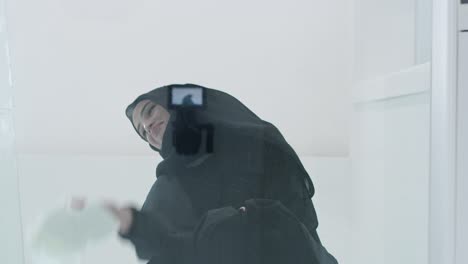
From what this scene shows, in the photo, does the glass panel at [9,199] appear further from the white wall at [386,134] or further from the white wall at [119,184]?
the white wall at [386,134]

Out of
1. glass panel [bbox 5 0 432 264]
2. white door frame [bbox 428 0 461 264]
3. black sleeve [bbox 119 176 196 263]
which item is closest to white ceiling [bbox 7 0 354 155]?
glass panel [bbox 5 0 432 264]

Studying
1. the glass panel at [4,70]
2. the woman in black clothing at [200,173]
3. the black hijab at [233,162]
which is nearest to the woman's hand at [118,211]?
the woman in black clothing at [200,173]

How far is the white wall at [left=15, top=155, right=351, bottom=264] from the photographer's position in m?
1.03

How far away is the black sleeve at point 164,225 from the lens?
102 centimetres

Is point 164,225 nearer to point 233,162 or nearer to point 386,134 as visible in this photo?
point 233,162

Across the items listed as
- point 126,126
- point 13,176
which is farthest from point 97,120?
point 13,176

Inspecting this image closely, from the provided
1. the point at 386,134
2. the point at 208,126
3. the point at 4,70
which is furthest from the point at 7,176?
the point at 386,134

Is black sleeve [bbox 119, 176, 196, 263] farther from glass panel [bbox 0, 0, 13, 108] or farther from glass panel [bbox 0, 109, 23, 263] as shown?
glass panel [bbox 0, 0, 13, 108]

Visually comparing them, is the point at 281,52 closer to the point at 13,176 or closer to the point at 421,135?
the point at 421,135

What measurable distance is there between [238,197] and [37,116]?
496mm

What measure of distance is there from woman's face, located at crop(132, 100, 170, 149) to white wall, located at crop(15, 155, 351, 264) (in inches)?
1.9

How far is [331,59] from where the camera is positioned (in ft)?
3.36

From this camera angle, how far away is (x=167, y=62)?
101 centimetres

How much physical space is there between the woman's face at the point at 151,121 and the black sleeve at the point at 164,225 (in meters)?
0.09
